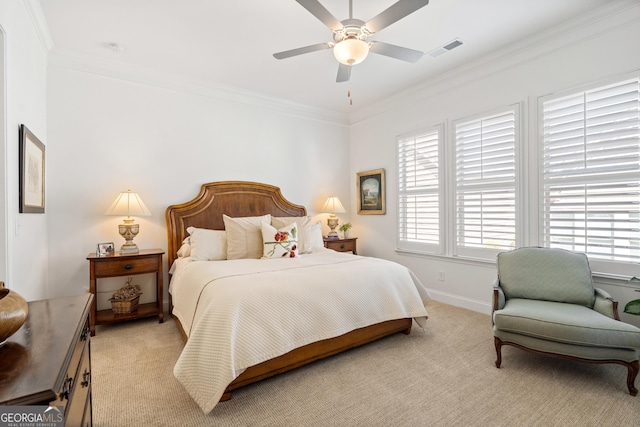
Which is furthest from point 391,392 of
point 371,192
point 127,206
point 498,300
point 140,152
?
point 140,152

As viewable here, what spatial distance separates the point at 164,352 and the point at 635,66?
15.2 ft

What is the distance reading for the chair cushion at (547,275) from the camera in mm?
2561

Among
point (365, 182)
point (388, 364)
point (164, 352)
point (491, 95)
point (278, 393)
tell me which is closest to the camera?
point (278, 393)

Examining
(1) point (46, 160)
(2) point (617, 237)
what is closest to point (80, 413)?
(1) point (46, 160)

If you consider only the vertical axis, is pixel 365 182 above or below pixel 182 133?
below

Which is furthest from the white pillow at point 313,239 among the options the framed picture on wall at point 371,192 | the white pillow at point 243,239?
the framed picture on wall at point 371,192

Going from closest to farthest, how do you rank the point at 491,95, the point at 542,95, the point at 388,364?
the point at 388,364 < the point at 542,95 < the point at 491,95

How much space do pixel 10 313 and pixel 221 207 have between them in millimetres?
3268

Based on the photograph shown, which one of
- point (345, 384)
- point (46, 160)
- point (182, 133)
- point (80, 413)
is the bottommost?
point (345, 384)

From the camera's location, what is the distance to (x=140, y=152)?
12.2 ft

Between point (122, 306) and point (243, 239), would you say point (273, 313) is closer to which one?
point (243, 239)

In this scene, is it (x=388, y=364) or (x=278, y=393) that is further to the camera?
(x=388, y=364)

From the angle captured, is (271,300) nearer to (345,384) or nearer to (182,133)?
(345,384)

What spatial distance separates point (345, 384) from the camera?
2193mm
